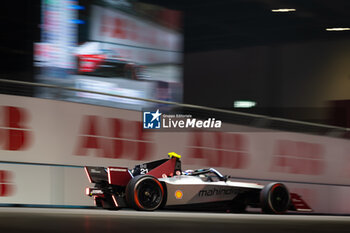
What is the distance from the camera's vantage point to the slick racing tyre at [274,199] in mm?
12305

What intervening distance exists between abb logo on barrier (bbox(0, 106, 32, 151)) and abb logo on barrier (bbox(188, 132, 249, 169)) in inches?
197

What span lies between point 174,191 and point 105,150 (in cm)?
292

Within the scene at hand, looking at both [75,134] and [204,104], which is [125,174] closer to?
[75,134]

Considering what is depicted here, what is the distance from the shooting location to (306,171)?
745 inches

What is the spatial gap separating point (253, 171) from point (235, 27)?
620 centimetres

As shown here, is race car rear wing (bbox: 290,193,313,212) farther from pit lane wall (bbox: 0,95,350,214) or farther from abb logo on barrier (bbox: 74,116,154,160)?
abb logo on barrier (bbox: 74,116,154,160)

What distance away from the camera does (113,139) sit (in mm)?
13828

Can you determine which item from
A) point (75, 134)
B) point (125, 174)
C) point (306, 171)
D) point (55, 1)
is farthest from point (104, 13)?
point (306, 171)

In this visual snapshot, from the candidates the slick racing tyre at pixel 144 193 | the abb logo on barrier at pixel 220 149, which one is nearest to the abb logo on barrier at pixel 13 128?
the slick racing tyre at pixel 144 193

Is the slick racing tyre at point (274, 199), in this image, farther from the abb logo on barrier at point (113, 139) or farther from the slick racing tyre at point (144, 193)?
the abb logo on barrier at point (113, 139)

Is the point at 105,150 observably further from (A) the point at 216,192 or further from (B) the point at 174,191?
(A) the point at 216,192

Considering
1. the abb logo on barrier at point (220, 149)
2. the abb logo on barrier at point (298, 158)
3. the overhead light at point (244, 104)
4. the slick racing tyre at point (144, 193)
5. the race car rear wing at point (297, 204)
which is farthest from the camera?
the overhead light at point (244, 104)

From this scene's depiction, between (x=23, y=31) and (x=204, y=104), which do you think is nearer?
(x=23, y=31)

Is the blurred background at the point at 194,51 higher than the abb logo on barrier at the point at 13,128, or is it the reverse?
the blurred background at the point at 194,51
